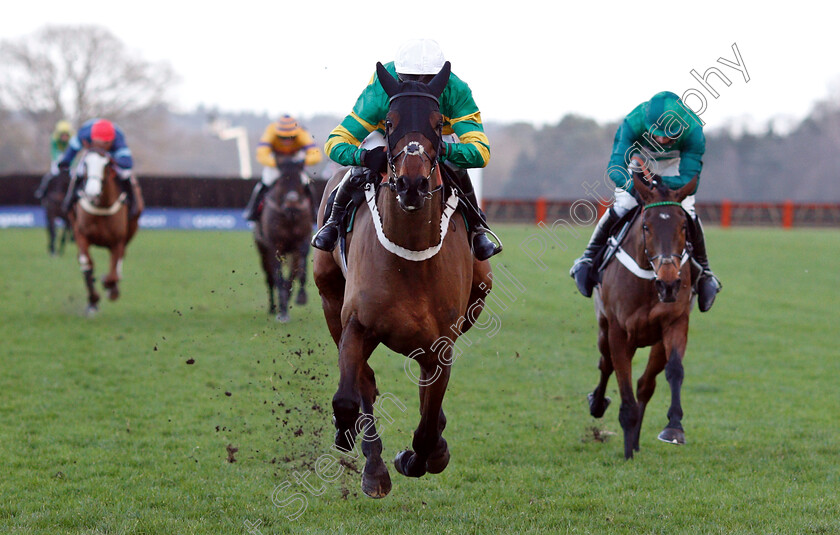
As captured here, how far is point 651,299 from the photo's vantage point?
567cm

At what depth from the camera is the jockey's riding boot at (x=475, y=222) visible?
437 cm

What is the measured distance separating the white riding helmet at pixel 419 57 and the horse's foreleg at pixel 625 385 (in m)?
2.62

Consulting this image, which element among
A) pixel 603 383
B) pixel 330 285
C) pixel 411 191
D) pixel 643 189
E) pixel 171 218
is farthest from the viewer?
pixel 171 218

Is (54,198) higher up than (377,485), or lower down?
lower down

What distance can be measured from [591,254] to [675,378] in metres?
1.18

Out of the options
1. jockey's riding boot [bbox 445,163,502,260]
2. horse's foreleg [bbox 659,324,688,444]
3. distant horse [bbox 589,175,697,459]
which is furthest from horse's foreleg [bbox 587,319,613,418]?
jockey's riding boot [bbox 445,163,502,260]

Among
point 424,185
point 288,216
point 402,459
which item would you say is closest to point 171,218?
point 288,216

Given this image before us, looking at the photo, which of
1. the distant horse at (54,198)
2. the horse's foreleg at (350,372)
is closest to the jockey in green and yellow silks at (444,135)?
the horse's foreleg at (350,372)

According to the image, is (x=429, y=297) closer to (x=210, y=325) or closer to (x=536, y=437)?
(x=536, y=437)

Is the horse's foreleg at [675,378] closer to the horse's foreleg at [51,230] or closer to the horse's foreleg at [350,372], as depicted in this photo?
the horse's foreleg at [350,372]

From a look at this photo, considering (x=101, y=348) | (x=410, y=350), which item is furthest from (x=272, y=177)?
(x=410, y=350)

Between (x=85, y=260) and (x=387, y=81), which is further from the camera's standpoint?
(x=85, y=260)

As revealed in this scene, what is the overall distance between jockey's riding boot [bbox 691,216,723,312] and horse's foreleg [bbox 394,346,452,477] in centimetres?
248

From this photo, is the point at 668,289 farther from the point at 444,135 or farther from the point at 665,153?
the point at 444,135
